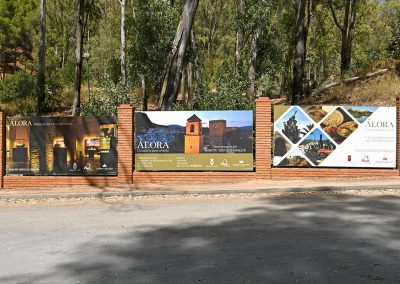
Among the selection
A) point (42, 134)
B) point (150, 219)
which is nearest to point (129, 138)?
point (42, 134)

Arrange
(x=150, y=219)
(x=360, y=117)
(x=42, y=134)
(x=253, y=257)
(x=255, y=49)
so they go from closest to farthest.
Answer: (x=253, y=257), (x=150, y=219), (x=360, y=117), (x=42, y=134), (x=255, y=49)

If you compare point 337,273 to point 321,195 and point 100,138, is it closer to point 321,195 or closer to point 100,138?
point 321,195

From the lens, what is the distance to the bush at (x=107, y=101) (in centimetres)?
2284

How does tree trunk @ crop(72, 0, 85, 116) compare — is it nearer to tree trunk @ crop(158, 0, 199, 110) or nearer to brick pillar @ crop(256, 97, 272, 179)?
tree trunk @ crop(158, 0, 199, 110)

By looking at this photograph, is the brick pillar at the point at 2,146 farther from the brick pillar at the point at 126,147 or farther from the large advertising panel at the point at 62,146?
the brick pillar at the point at 126,147

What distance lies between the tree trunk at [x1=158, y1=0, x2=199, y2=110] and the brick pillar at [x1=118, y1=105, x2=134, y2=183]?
4935mm

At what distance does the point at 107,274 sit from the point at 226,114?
10398mm

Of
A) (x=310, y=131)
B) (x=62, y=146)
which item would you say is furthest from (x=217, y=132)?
(x=62, y=146)

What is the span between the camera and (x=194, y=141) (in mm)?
16234

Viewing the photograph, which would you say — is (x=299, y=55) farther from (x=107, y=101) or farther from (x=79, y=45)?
(x=79, y=45)

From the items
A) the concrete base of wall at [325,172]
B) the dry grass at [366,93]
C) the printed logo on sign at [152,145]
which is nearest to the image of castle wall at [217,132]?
the printed logo on sign at [152,145]

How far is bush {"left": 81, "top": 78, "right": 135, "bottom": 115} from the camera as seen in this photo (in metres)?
22.8

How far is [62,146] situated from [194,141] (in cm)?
446

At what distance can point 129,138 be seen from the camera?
16.3 m
